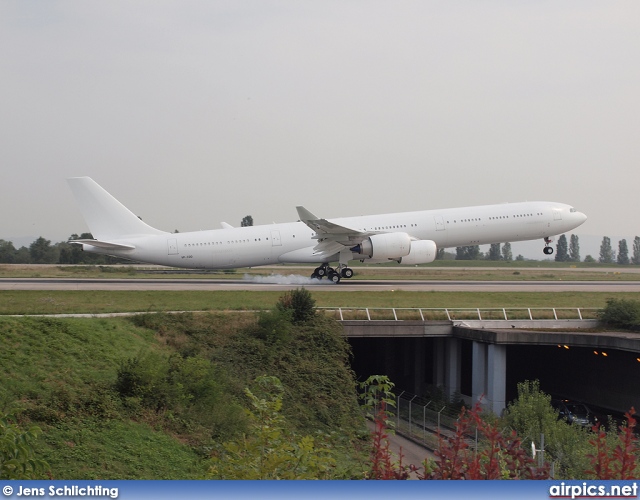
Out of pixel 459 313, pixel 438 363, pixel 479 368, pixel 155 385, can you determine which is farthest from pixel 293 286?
pixel 155 385

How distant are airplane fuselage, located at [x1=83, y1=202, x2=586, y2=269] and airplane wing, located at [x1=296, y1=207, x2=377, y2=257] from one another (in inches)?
28.6

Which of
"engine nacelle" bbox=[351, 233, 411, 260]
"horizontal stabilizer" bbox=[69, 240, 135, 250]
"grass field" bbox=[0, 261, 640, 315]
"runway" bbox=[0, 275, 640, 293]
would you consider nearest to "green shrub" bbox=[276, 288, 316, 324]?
"grass field" bbox=[0, 261, 640, 315]

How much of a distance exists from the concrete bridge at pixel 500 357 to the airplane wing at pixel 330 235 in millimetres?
7709

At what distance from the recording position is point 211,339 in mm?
28281

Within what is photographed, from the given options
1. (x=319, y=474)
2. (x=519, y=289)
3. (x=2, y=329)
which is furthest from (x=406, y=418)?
(x=319, y=474)

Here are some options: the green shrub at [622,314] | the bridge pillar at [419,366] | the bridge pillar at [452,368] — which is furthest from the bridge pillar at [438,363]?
the green shrub at [622,314]

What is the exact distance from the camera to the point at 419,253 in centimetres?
4559

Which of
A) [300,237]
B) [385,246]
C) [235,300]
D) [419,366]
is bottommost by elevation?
[419,366]

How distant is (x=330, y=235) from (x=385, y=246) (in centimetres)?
352

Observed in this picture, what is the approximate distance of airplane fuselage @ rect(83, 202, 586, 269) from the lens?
45.5m

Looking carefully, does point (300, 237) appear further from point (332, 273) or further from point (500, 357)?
point (500, 357)

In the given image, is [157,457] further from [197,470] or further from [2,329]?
[2,329]

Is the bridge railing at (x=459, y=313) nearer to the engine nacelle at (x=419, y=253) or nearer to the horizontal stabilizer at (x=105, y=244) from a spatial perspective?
the engine nacelle at (x=419, y=253)

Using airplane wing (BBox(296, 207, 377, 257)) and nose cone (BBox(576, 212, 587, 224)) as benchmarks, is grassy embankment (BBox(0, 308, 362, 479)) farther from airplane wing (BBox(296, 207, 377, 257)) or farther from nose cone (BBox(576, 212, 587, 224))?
nose cone (BBox(576, 212, 587, 224))
